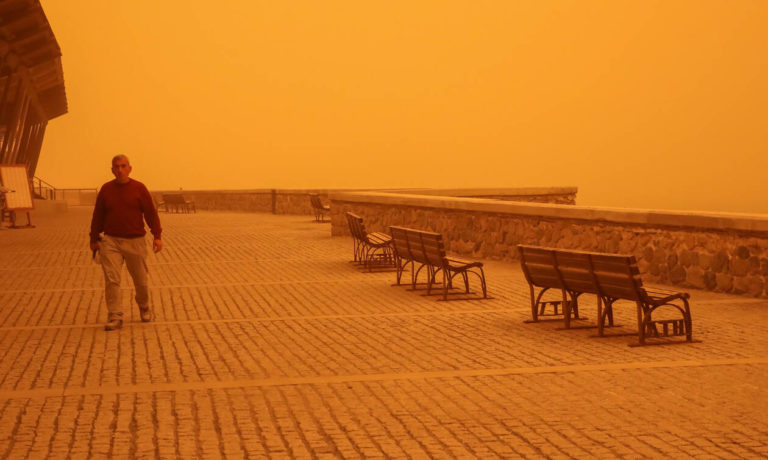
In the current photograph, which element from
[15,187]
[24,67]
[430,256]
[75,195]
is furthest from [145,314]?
[75,195]

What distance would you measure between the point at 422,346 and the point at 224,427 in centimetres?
323

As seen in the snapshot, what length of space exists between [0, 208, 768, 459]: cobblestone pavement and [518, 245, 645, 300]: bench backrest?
0.45m

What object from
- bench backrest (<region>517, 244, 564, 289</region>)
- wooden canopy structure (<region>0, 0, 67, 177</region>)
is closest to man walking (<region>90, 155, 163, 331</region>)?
bench backrest (<region>517, 244, 564, 289</region>)

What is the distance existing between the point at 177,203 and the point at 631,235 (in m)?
30.5

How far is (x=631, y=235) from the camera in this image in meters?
14.7

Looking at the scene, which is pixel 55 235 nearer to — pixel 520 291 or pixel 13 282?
pixel 13 282

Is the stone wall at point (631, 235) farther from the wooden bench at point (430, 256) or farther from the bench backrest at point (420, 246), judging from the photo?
the bench backrest at point (420, 246)

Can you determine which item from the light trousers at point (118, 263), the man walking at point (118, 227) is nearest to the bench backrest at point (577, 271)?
the man walking at point (118, 227)

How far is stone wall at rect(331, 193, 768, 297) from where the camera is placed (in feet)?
42.0

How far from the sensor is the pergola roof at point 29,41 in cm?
3059

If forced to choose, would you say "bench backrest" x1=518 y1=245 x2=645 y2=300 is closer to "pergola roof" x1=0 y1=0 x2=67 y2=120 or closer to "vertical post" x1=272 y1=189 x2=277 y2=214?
"pergola roof" x1=0 y1=0 x2=67 y2=120

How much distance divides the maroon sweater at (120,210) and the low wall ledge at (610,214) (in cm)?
640

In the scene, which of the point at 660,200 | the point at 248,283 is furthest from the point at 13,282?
the point at 660,200

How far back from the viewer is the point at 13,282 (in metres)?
15.6
